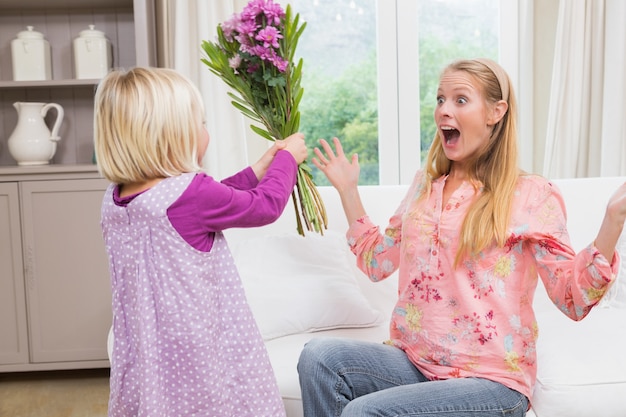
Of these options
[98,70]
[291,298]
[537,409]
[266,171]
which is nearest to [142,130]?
[266,171]

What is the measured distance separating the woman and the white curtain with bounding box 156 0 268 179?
5.45 ft

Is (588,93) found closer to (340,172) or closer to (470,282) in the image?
(340,172)

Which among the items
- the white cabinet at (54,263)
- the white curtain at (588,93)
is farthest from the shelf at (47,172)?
the white curtain at (588,93)

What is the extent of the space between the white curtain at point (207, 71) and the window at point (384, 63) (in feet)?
1.36

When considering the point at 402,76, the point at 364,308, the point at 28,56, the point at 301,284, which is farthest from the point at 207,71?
the point at 364,308

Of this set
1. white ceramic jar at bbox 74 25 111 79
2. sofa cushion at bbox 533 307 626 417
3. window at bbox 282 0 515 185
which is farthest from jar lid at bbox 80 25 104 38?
sofa cushion at bbox 533 307 626 417

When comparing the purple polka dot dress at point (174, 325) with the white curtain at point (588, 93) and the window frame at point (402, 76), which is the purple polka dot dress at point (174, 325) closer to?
the window frame at point (402, 76)

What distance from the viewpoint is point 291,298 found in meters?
2.27

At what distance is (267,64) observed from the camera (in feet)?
5.93

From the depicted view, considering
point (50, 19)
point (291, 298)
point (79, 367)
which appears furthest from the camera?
point (50, 19)

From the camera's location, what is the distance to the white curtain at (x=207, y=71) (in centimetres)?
335

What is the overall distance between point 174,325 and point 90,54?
2.16 metres

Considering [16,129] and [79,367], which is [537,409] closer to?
[79,367]

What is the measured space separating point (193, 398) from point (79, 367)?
6.40 ft
